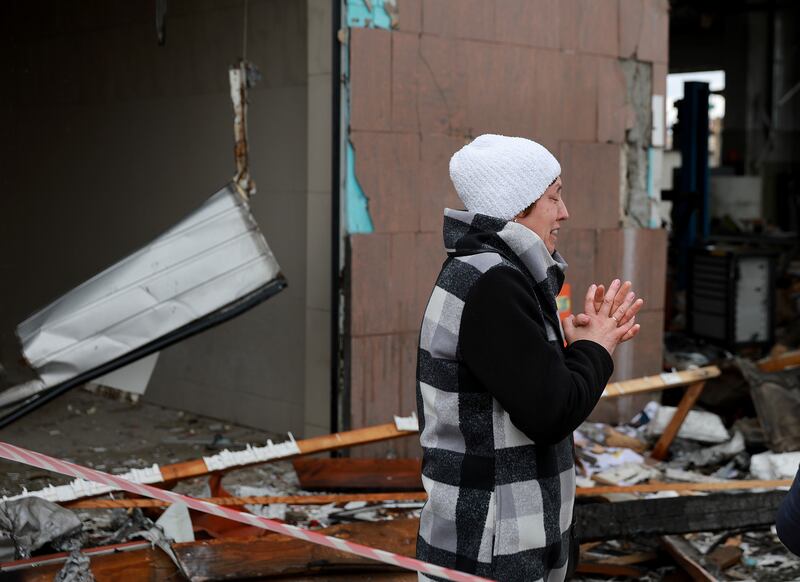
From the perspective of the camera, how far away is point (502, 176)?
236cm

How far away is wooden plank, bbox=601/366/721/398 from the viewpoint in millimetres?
5645

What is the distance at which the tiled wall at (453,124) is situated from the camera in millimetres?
5633

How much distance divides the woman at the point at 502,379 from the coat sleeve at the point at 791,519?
475 millimetres

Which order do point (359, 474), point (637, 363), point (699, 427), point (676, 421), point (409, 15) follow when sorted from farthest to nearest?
point (637, 363) < point (699, 427) < point (676, 421) < point (409, 15) < point (359, 474)

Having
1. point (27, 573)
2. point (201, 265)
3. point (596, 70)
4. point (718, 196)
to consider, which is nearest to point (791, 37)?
point (718, 196)

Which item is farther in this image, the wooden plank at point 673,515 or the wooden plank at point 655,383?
the wooden plank at point 655,383

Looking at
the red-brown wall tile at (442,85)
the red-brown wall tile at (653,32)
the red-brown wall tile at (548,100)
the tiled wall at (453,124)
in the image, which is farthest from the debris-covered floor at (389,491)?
the red-brown wall tile at (653,32)

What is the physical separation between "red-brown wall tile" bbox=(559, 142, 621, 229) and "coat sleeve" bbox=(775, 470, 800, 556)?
182 inches

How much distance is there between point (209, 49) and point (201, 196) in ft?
3.20

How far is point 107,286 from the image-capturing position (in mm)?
4445

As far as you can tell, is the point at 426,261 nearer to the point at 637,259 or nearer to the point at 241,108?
the point at 241,108

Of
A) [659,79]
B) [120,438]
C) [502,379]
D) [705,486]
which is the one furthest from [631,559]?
[659,79]

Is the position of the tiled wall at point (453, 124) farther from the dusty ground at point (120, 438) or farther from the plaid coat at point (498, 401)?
the plaid coat at point (498, 401)

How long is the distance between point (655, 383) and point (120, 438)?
11.1ft
